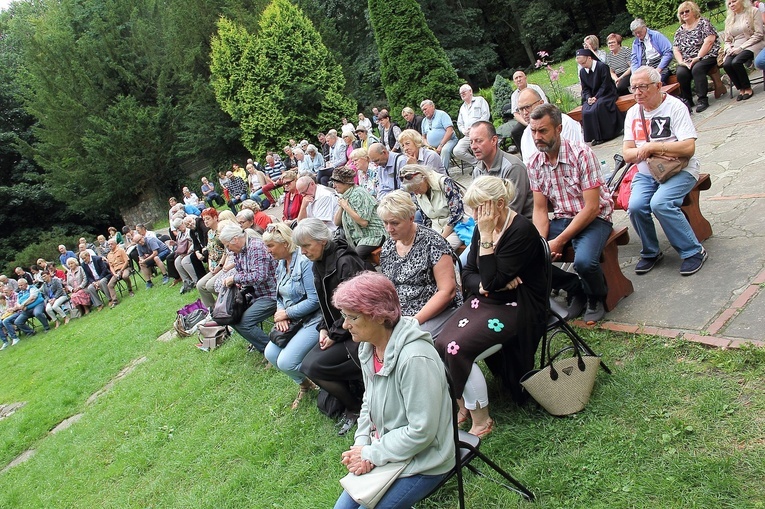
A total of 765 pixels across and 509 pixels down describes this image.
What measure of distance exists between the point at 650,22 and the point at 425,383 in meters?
22.1

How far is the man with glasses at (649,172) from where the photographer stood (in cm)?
421

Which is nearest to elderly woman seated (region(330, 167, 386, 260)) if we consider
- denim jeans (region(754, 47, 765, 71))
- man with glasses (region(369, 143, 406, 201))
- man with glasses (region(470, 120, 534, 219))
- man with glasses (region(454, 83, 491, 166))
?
man with glasses (region(369, 143, 406, 201))

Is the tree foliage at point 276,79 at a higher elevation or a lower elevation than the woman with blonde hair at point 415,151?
higher

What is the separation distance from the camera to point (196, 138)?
2505cm

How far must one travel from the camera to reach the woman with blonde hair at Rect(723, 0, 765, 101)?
7.78 m

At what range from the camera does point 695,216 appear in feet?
14.7

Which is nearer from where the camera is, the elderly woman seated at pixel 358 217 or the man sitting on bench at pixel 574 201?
the man sitting on bench at pixel 574 201

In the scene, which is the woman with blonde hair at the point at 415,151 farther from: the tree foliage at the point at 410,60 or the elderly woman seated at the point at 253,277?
the tree foliage at the point at 410,60

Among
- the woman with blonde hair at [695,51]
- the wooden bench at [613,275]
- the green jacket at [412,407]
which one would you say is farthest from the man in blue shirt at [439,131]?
the green jacket at [412,407]

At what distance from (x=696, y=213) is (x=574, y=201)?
118 centimetres

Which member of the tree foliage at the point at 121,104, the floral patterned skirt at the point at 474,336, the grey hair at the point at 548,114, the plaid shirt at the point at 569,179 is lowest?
the floral patterned skirt at the point at 474,336

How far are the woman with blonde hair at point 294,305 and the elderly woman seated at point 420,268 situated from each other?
1.18m

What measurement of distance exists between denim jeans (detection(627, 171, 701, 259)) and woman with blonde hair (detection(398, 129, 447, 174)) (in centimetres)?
241

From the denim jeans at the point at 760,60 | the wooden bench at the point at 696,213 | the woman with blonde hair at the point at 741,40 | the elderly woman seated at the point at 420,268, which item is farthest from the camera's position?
the woman with blonde hair at the point at 741,40
